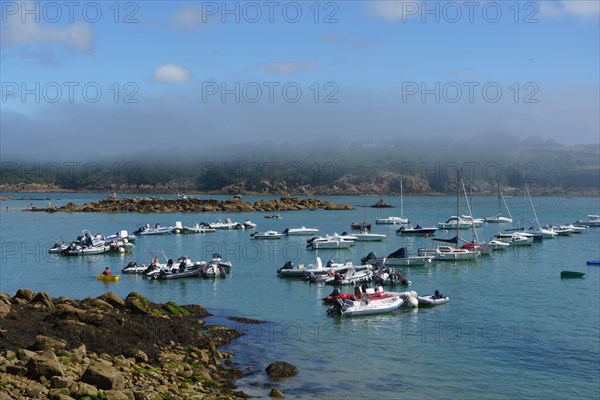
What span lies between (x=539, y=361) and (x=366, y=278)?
2503 cm

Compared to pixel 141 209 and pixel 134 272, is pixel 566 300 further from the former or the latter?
pixel 141 209

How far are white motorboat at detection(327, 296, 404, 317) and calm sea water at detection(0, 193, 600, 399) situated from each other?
67 cm

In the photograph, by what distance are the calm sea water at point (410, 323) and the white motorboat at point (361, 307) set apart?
67 centimetres

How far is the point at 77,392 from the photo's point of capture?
21.6 metres

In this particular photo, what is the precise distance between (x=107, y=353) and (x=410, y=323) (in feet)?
73.9

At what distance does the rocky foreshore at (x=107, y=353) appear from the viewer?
2220 cm

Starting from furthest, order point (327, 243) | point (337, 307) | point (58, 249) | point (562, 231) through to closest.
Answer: point (562, 231) → point (327, 243) → point (58, 249) → point (337, 307)

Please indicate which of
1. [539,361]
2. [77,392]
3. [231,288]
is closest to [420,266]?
[231,288]

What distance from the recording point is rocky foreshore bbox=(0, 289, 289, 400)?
22.2 metres

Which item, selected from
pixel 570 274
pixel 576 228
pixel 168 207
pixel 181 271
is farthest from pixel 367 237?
pixel 168 207

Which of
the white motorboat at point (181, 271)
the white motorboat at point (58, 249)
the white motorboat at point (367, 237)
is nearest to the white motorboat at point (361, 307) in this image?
the white motorboat at point (181, 271)

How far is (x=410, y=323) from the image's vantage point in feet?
142

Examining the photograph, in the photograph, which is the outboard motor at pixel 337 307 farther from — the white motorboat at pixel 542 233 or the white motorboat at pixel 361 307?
the white motorboat at pixel 542 233

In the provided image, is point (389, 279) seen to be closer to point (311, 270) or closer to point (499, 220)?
point (311, 270)
